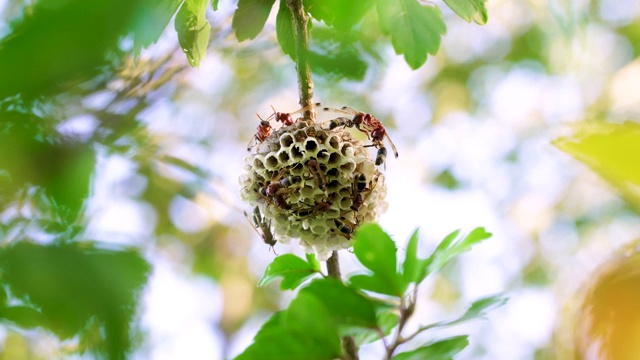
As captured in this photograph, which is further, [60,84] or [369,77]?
[369,77]

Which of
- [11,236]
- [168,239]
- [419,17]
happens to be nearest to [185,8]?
[419,17]

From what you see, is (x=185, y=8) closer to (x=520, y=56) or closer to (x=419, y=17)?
(x=419, y=17)

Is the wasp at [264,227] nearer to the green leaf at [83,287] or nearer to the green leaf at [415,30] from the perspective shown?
the green leaf at [415,30]

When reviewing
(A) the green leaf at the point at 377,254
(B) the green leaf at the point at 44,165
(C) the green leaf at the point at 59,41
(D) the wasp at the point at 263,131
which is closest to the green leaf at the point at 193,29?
(D) the wasp at the point at 263,131

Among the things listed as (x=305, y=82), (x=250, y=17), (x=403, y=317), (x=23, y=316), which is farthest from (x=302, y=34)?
(x=23, y=316)

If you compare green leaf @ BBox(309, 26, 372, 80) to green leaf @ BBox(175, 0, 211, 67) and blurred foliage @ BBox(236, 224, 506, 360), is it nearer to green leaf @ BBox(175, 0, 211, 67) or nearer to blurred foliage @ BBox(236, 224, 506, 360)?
blurred foliage @ BBox(236, 224, 506, 360)

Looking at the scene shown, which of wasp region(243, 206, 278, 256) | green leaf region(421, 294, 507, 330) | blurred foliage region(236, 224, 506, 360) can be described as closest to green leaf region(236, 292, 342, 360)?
blurred foliage region(236, 224, 506, 360)
